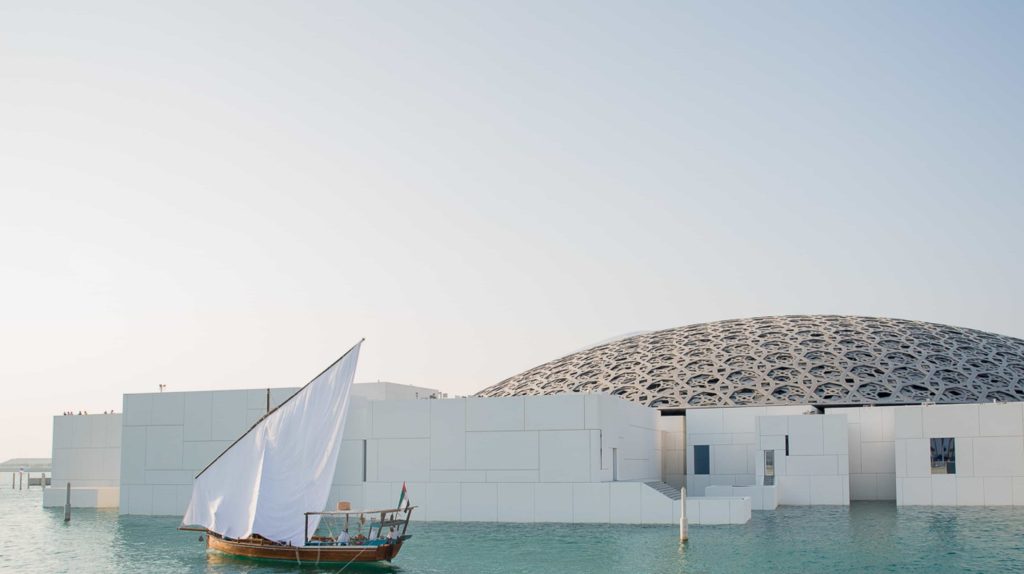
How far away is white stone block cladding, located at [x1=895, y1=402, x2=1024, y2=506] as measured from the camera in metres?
40.2

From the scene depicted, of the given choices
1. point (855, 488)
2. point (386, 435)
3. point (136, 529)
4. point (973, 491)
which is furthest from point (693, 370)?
point (136, 529)

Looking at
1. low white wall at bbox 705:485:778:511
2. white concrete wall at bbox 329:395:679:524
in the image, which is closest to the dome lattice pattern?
low white wall at bbox 705:485:778:511

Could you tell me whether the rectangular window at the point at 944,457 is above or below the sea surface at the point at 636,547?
above

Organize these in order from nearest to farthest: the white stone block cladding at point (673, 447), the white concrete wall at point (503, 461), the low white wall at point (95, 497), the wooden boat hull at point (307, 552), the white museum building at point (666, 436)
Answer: the wooden boat hull at point (307, 552) → the white concrete wall at point (503, 461) → the white museum building at point (666, 436) → the low white wall at point (95, 497) → the white stone block cladding at point (673, 447)

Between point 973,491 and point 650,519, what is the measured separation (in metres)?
14.1

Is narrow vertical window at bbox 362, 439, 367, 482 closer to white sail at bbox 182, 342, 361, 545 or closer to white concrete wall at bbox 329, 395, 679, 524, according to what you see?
white concrete wall at bbox 329, 395, 679, 524

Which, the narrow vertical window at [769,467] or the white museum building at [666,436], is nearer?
the white museum building at [666,436]

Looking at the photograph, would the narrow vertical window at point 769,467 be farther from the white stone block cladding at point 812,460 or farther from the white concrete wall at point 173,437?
the white concrete wall at point 173,437

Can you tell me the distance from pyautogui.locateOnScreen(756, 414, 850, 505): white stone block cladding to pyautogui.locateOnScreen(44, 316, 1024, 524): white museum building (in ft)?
0.19

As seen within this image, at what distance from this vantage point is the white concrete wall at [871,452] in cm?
4425

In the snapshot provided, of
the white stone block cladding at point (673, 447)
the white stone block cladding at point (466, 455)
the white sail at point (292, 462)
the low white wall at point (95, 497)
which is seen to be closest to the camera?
the white sail at point (292, 462)

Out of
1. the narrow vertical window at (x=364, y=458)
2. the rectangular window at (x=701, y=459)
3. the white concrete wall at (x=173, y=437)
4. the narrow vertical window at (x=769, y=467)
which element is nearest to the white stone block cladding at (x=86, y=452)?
the white concrete wall at (x=173, y=437)

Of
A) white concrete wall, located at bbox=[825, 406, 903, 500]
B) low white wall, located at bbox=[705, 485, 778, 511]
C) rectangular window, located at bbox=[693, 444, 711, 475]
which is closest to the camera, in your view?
low white wall, located at bbox=[705, 485, 778, 511]

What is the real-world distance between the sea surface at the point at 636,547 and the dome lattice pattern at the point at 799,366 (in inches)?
400
